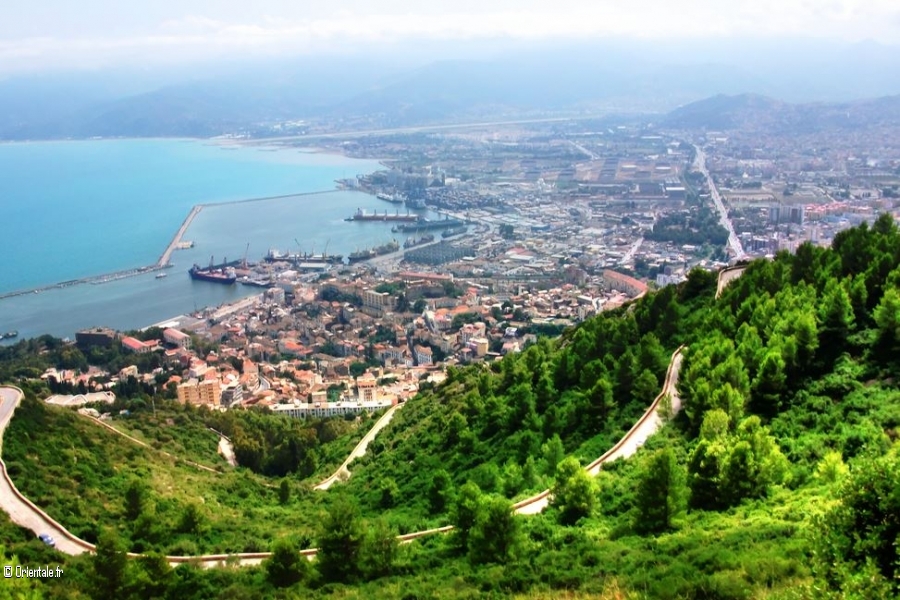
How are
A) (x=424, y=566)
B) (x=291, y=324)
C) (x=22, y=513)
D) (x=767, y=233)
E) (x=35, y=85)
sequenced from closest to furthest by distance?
(x=424, y=566) → (x=22, y=513) → (x=291, y=324) → (x=767, y=233) → (x=35, y=85)

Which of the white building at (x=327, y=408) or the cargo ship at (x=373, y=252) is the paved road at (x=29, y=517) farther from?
the cargo ship at (x=373, y=252)

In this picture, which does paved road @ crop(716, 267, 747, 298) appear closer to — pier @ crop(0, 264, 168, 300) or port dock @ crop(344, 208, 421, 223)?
pier @ crop(0, 264, 168, 300)

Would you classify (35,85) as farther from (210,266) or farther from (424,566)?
(424,566)

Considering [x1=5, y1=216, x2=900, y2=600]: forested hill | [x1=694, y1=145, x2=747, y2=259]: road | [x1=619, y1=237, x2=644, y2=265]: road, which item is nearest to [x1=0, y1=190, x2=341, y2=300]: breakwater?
[x1=619, y1=237, x2=644, y2=265]: road

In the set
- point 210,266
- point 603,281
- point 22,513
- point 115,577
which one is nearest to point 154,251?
point 210,266

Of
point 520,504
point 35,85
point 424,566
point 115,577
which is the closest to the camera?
point 115,577

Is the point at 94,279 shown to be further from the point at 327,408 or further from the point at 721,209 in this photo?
the point at 721,209
